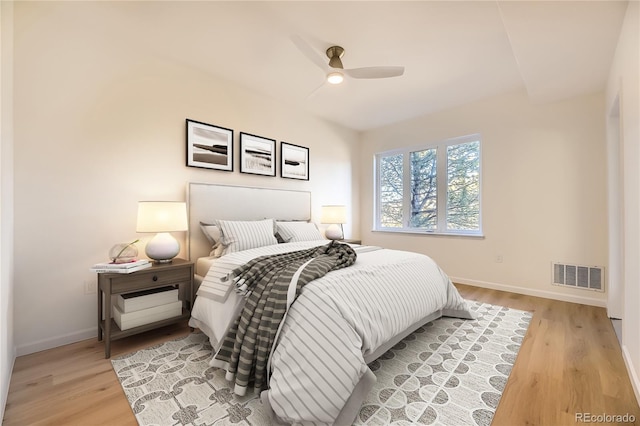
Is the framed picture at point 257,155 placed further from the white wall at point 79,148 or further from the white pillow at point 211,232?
the white pillow at point 211,232

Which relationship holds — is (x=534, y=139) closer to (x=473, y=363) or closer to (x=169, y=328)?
(x=473, y=363)

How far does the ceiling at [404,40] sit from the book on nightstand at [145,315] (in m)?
2.36

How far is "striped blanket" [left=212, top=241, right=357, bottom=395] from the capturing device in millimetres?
1509

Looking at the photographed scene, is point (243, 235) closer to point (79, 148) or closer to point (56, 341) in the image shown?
point (79, 148)

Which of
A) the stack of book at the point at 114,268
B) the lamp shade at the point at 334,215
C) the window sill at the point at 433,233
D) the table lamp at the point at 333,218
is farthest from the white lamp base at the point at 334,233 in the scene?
the stack of book at the point at 114,268

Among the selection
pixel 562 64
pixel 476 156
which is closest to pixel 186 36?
pixel 562 64

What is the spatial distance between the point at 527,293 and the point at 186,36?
184 inches

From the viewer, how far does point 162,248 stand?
234 cm

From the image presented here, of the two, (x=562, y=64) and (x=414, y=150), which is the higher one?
(x=562, y=64)

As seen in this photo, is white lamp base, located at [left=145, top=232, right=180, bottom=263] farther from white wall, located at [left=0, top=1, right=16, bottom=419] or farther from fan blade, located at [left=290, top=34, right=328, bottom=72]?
fan blade, located at [left=290, top=34, right=328, bottom=72]

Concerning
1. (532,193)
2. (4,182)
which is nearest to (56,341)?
(4,182)

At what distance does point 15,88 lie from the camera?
2.00 metres

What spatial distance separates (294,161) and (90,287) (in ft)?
8.72

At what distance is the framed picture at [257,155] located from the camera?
133 inches
